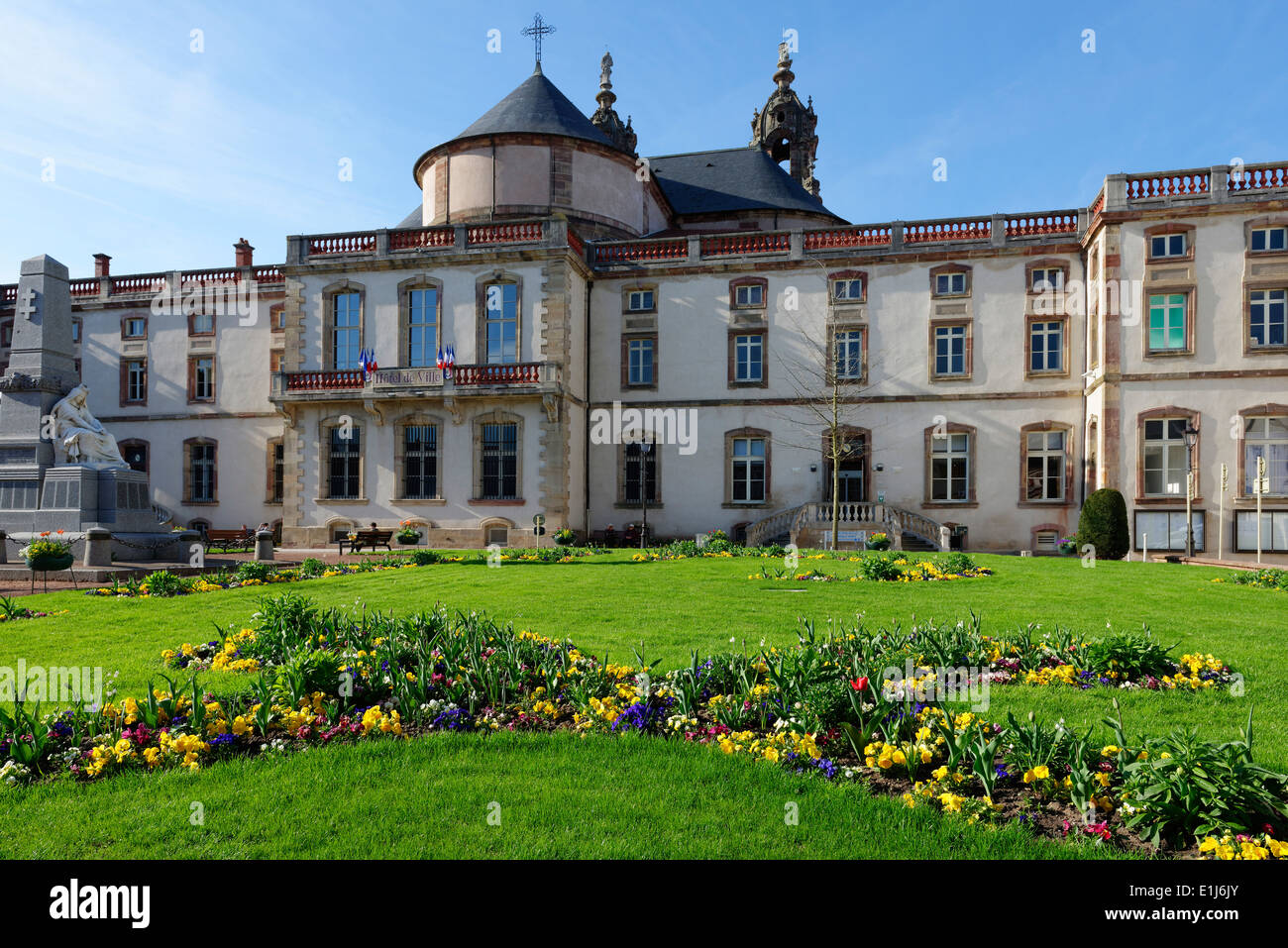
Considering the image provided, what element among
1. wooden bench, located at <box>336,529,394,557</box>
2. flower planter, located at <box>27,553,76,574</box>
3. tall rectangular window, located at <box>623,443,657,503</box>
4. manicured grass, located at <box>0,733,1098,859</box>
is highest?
tall rectangular window, located at <box>623,443,657,503</box>

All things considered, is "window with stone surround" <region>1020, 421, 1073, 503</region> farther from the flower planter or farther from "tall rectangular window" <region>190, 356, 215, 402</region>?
"tall rectangular window" <region>190, 356, 215, 402</region>

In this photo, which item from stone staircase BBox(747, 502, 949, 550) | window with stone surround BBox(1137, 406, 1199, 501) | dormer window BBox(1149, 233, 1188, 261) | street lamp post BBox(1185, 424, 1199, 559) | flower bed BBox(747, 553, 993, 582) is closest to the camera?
flower bed BBox(747, 553, 993, 582)

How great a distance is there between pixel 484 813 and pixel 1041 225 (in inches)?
1179

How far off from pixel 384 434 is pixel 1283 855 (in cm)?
2905

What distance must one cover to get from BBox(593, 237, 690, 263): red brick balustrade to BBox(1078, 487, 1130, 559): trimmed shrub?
17.0 meters

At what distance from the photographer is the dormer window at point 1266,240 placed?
24453 mm

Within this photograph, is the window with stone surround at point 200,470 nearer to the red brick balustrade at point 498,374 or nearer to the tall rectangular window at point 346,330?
the tall rectangular window at point 346,330

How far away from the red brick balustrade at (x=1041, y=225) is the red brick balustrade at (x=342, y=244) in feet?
79.1

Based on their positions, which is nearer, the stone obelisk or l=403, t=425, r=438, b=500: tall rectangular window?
the stone obelisk

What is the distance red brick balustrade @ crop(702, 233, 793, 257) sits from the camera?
98.1 ft

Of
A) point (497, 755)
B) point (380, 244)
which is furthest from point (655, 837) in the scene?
point (380, 244)

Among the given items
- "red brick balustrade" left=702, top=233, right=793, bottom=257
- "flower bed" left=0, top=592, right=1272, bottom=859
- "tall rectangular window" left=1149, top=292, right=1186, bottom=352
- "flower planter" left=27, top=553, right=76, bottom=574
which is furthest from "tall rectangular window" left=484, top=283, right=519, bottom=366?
"flower bed" left=0, top=592, right=1272, bottom=859

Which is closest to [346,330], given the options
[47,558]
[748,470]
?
[748,470]
